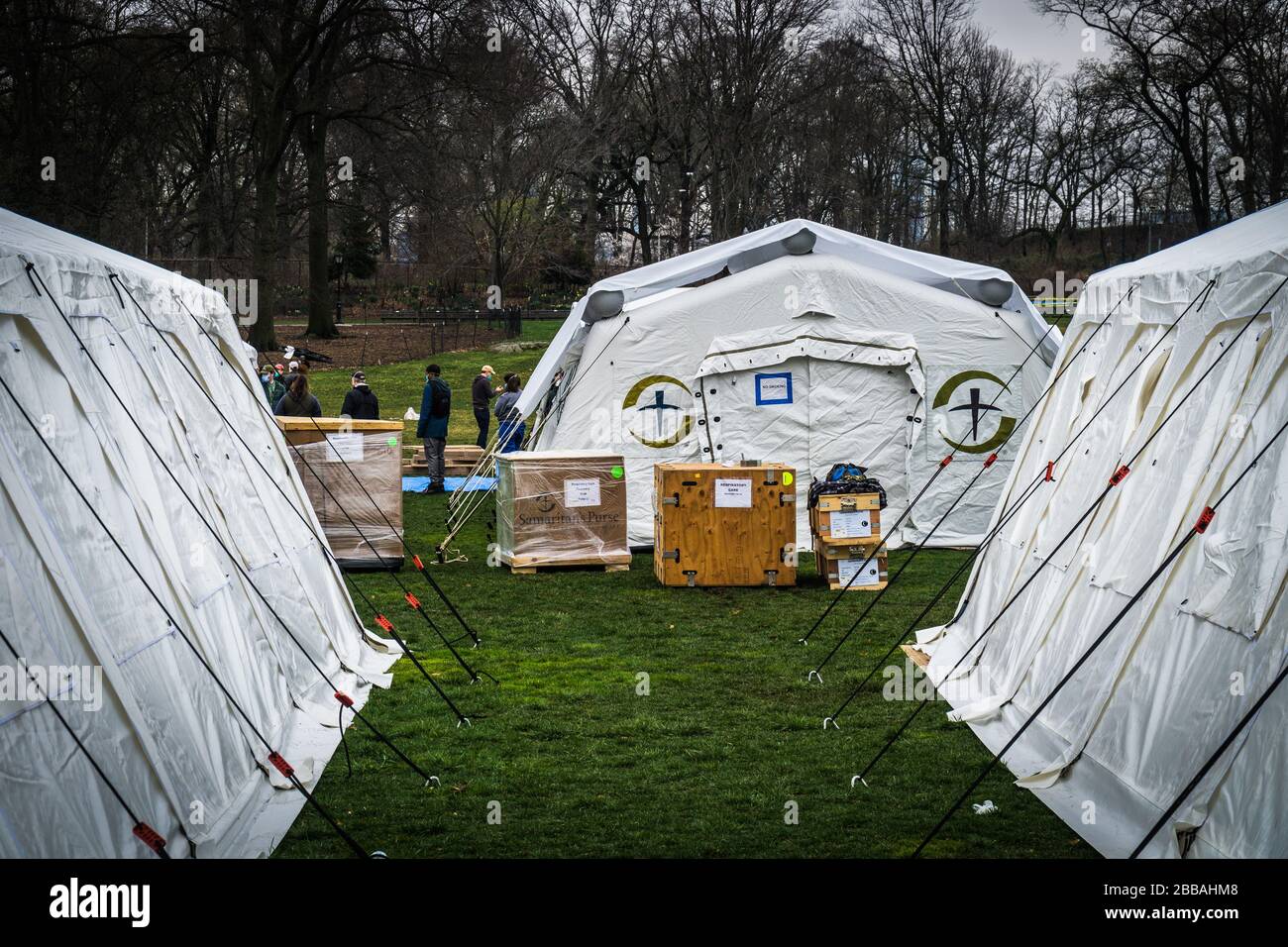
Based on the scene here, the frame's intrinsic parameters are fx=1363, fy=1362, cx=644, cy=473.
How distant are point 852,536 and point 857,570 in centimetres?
33

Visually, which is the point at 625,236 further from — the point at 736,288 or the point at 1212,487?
the point at 1212,487

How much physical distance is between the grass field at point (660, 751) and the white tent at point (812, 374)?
132 inches

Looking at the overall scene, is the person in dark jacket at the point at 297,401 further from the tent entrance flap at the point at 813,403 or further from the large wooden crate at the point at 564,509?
the tent entrance flap at the point at 813,403

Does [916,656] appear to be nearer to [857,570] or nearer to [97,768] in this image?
[857,570]

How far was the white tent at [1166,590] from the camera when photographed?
17.6ft

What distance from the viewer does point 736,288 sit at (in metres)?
15.6

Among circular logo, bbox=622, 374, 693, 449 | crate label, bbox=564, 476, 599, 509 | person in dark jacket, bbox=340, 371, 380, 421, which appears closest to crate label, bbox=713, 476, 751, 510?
crate label, bbox=564, 476, 599, 509

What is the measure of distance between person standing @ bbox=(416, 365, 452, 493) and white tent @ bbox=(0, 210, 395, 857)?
9940 mm

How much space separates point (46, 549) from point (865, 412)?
11.5 meters

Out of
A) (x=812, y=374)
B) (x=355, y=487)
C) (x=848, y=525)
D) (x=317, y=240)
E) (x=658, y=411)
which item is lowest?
(x=848, y=525)

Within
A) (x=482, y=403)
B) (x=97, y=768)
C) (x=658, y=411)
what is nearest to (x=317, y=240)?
(x=482, y=403)

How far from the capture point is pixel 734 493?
13.3 m

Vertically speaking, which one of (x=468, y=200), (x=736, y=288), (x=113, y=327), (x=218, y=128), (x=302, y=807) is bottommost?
(x=302, y=807)

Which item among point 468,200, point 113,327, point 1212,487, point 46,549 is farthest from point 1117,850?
point 468,200
